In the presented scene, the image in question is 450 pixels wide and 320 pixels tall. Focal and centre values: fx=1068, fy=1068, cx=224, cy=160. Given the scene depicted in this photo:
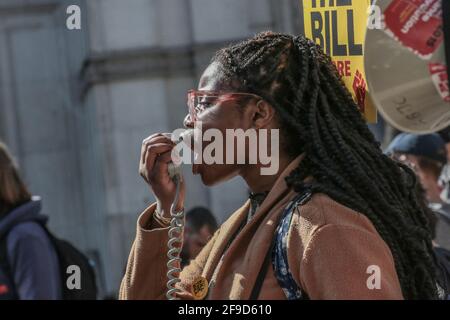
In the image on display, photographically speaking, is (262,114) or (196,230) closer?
(262,114)

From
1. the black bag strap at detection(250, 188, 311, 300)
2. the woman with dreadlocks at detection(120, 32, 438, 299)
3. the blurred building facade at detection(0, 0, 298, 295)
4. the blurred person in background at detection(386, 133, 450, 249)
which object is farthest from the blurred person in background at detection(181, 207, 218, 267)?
the black bag strap at detection(250, 188, 311, 300)

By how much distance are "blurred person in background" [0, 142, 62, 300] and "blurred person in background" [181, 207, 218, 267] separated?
1142 millimetres

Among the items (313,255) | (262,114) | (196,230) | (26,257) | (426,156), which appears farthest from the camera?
(196,230)

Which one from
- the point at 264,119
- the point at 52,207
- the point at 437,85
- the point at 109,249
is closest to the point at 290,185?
the point at 264,119

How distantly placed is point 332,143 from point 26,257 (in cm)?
216

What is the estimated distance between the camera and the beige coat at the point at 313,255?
2.24 m

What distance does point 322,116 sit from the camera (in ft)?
8.46

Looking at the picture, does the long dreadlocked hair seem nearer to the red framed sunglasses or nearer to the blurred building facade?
the red framed sunglasses

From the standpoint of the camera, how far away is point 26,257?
14.3 feet

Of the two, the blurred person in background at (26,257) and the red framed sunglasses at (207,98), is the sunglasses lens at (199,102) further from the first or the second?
the blurred person in background at (26,257)

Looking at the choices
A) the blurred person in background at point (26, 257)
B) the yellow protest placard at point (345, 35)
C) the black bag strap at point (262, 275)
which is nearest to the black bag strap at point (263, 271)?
the black bag strap at point (262, 275)

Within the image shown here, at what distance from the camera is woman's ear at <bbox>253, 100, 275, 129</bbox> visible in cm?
255

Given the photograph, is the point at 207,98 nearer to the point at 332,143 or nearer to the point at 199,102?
the point at 199,102

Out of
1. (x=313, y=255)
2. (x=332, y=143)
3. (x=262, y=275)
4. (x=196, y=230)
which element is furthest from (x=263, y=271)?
(x=196, y=230)
